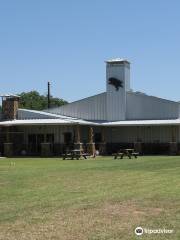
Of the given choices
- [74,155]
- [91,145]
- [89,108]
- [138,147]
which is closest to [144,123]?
[138,147]

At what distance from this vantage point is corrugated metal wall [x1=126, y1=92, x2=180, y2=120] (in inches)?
1970

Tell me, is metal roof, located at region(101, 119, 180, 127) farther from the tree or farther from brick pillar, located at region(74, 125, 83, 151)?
the tree

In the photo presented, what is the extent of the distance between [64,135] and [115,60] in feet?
28.9

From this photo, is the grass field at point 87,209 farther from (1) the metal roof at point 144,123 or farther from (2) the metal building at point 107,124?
(1) the metal roof at point 144,123

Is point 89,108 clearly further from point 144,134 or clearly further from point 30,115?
point 30,115

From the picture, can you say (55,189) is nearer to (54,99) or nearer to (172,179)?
(172,179)

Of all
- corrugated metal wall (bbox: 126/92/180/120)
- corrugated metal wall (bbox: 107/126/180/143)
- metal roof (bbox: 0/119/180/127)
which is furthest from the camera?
corrugated metal wall (bbox: 126/92/180/120)

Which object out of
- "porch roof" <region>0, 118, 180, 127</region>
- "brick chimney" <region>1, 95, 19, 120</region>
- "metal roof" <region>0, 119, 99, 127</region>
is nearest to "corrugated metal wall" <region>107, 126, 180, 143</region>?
"porch roof" <region>0, 118, 180, 127</region>

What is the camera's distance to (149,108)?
50844 mm

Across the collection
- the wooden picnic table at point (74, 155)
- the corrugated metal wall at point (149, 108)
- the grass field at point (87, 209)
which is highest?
the corrugated metal wall at point (149, 108)

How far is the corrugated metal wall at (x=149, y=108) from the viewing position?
5003 centimetres

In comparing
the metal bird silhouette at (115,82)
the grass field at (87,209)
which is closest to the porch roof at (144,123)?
the metal bird silhouette at (115,82)

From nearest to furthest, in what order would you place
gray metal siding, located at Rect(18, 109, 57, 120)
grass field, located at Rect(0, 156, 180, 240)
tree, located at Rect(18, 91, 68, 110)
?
1. grass field, located at Rect(0, 156, 180, 240)
2. gray metal siding, located at Rect(18, 109, 57, 120)
3. tree, located at Rect(18, 91, 68, 110)

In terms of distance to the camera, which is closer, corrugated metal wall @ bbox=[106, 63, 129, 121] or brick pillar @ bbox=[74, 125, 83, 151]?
brick pillar @ bbox=[74, 125, 83, 151]
